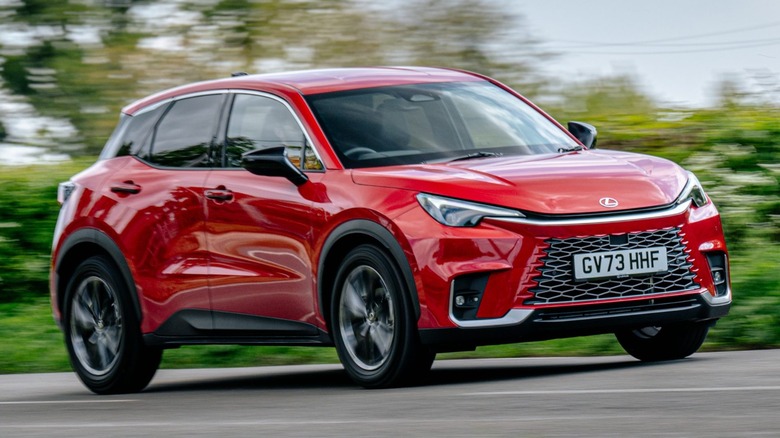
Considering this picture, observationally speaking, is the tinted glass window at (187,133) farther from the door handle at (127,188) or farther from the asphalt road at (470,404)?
the asphalt road at (470,404)

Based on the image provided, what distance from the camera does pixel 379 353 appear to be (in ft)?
26.3

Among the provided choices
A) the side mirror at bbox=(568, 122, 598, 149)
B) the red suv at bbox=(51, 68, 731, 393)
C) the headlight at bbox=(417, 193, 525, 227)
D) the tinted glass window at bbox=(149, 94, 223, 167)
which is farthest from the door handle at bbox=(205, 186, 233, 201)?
the side mirror at bbox=(568, 122, 598, 149)

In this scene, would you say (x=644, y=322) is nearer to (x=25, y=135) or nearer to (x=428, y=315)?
(x=428, y=315)

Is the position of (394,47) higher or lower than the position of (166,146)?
Answer: lower

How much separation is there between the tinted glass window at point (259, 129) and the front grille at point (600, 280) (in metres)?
1.70

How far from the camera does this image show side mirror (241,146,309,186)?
8.35m

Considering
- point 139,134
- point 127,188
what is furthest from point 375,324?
point 139,134

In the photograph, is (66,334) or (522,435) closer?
(522,435)

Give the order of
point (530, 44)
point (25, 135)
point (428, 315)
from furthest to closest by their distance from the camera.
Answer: point (25, 135) → point (530, 44) → point (428, 315)

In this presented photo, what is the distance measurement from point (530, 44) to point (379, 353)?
568 inches

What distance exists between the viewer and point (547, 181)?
789 centimetres

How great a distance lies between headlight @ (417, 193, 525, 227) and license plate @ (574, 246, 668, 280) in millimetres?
405

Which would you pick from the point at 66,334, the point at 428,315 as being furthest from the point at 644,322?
the point at 66,334

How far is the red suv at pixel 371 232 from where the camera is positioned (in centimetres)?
773
